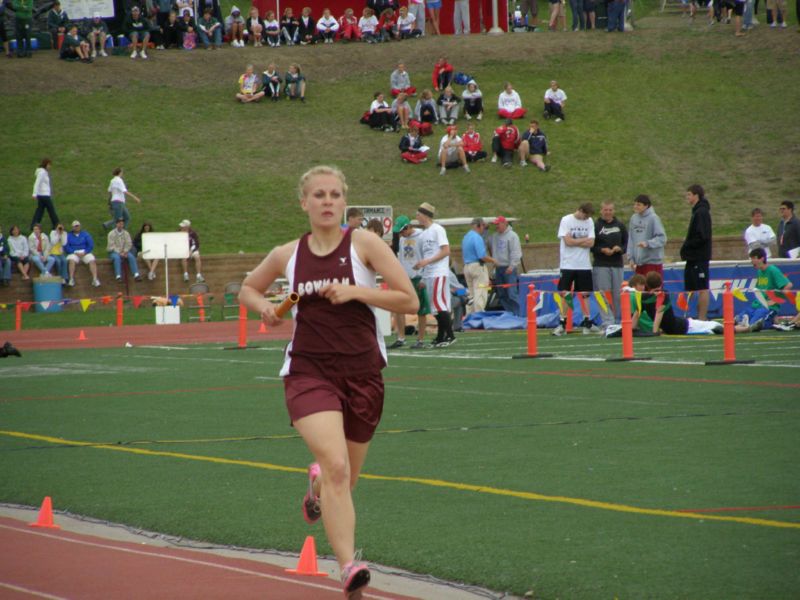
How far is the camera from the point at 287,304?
6.06 meters

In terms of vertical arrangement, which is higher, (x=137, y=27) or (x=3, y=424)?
(x=137, y=27)

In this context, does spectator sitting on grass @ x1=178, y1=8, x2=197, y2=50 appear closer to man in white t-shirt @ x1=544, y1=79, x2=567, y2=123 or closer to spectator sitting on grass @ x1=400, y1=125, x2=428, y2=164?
A: spectator sitting on grass @ x1=400, y1=125, x2=428, y2=164

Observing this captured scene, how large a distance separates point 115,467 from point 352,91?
3991cm

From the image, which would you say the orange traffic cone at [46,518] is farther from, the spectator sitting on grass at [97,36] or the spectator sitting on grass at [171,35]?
the spectator sitting on grass at [171,35]

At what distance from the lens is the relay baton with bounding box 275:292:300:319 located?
5.95m

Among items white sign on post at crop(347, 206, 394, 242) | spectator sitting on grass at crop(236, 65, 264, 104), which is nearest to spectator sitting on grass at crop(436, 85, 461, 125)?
spectator sitting on grass at crop(236, 65, 264, 104)

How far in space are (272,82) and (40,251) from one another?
52.7 ft

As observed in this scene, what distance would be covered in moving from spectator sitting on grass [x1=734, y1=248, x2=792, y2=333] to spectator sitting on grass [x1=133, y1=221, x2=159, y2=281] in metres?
17.0

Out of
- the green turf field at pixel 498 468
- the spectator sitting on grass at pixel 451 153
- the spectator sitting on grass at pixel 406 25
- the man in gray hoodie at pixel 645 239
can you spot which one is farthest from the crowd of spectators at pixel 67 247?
the spectator sitting on grass at pixel 406 25

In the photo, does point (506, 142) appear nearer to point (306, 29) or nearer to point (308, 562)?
point (306, 29)

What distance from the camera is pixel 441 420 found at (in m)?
11.8

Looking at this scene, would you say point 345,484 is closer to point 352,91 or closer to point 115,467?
point 115,467

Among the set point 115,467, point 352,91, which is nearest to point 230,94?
point 352,91

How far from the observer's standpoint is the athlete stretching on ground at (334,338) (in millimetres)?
5766
